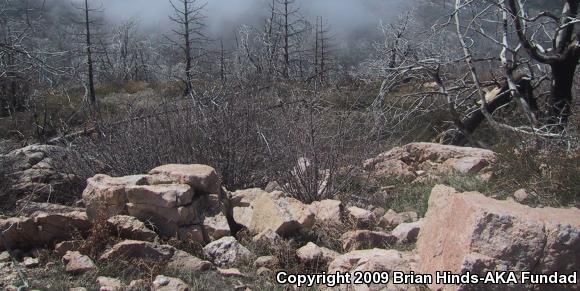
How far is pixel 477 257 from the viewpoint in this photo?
353 cm

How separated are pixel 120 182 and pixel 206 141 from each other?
226 centimetres

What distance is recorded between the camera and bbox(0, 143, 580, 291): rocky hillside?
11.6 ft

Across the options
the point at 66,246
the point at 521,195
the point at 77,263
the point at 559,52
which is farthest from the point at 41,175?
the point at 559,52

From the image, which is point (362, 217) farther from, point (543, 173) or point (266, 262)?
point (543, 173)

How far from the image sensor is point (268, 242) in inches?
202

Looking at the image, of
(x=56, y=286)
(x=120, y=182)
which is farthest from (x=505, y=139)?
(x=56, y=286)

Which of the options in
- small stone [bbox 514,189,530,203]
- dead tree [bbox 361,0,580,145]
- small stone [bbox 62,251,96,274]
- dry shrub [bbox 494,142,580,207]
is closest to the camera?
small stone [bbox 62,251,96,274]

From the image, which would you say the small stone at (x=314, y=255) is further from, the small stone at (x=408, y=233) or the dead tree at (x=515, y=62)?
the dead tree at (x=515, y=62)

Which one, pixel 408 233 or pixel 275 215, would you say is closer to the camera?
pixel 408 233

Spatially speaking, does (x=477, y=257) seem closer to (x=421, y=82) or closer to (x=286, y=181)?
(x=286, y=181)

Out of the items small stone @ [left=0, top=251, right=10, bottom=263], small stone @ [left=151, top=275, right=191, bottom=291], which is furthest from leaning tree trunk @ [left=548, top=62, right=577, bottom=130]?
small stone @ [left=0, top=251, right=10, bottom=263]

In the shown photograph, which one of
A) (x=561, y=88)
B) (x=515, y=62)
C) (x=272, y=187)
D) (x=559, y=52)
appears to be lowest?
(x=272, y=187)

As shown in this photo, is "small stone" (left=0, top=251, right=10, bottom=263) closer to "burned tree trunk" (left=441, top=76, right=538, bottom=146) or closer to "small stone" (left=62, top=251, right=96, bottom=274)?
"small stone" (left=62, top=251, right=96, bottom=274)

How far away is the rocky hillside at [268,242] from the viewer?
3537mm
